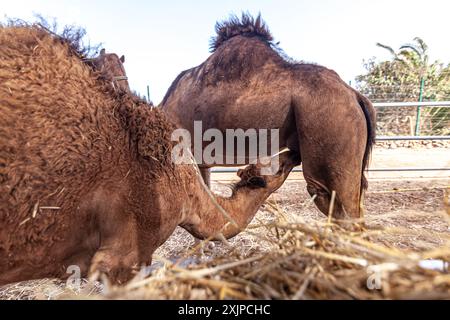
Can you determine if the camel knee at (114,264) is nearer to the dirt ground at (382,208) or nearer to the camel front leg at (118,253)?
the camel front leg at (118,253)

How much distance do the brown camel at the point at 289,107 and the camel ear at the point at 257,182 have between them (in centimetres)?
61

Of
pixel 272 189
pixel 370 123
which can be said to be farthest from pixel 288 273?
pixel 370 123

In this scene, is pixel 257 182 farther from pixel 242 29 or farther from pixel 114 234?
pixel 242 29

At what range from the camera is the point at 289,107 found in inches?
119

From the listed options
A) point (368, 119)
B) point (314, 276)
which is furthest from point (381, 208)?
point (314, 276)

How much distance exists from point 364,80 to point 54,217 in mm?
15663

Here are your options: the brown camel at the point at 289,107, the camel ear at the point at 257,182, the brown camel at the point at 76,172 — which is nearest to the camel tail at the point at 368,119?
the brown camel at the point at 289,107

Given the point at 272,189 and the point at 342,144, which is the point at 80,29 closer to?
the point at 272,189

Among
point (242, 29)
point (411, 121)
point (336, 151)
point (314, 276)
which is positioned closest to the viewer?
point (314, 276)

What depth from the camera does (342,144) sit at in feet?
9.06

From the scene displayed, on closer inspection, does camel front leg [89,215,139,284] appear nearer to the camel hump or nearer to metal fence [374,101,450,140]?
the camel hump

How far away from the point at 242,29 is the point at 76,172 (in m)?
2.93

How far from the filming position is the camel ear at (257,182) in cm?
209
